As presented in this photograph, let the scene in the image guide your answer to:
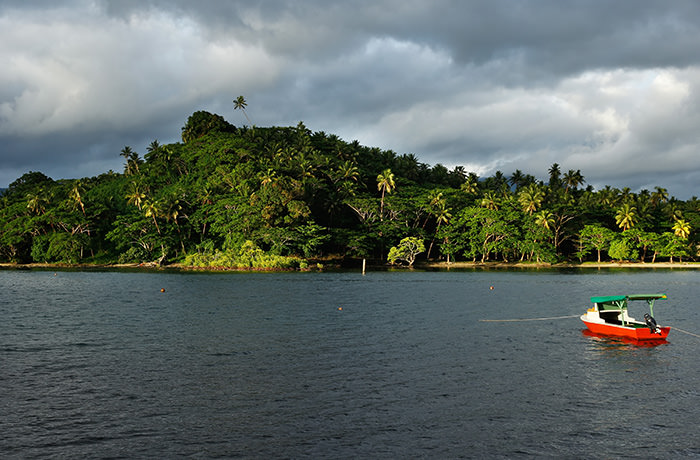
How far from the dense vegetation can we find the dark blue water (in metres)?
77.5

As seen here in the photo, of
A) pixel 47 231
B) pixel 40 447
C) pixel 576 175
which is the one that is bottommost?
pixel 40 447

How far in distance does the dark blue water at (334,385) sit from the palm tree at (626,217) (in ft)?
344

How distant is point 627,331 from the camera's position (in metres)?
39.7

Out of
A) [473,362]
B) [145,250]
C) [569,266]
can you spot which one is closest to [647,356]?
[473,362]

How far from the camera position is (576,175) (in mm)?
196625

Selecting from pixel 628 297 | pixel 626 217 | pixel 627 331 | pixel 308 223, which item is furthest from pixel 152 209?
pixel 626 217

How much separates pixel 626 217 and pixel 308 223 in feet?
297

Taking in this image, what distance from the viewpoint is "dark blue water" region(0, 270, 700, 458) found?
65.0 feet

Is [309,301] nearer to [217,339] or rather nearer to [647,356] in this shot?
[217,339]

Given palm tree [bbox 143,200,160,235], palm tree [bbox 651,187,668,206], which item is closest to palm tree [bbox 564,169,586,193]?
palm tree [bbox 651,187,668,206]

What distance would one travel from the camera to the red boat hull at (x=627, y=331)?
38594mm

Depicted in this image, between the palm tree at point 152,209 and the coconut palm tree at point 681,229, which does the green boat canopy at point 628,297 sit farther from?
the coconut palm tree at point 681,229

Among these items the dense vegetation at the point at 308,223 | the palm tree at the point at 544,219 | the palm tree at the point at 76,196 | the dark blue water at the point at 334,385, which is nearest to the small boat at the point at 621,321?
the dark blue water at the point at 334,385

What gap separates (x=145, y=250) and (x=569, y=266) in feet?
379
